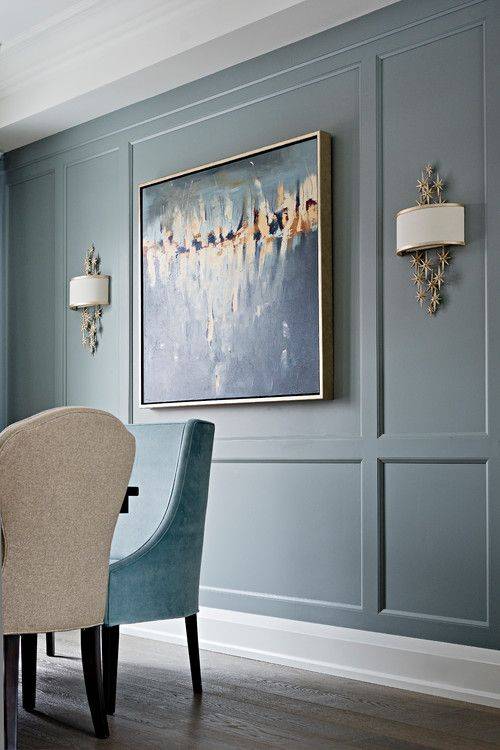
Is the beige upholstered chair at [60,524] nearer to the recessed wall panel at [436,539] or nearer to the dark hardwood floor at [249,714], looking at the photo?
the dark hardwood floor at [249,714]

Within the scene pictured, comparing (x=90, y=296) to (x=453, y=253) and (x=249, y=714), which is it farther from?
(x=249, y=714)

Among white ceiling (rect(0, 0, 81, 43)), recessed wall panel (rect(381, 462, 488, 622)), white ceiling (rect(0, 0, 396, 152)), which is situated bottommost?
recessed wall panel (rect(381, 462, 488, 622))

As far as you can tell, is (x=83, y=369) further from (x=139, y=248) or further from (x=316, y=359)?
(x=316, y=359)

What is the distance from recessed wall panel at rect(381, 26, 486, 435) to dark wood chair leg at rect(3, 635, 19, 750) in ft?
5.55

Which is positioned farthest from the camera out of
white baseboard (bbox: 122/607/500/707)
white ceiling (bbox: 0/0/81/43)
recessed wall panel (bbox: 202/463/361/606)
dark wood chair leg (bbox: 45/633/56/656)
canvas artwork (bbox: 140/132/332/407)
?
white ceiling (bbox: 0/0/81/43)

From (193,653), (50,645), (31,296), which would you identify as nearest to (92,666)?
(193,653)

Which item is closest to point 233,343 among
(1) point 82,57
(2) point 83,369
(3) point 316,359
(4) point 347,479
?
(3) point 316,359

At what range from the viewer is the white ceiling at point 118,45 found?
388cm

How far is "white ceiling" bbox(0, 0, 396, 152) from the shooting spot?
12.7ft

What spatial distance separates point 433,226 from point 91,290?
84.0 inches

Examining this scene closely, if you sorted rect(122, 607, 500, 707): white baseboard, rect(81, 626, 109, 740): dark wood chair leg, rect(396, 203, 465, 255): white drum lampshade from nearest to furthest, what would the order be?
rect(81, 626, 109, 740): dark wood chair leg < rect(122, 607, 500, 707): white baseboard < rect(396, 203, 465, 255): white drum lampshade

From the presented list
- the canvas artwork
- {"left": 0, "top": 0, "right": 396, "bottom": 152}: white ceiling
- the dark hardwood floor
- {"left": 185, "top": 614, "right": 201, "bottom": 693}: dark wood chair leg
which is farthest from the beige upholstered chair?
{"left": 0, "top": 0, "right": 396, "bottom": 152}: white ceiling

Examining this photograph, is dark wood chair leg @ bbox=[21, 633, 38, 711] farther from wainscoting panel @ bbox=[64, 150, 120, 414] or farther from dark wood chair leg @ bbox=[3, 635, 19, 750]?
wainscoting panel @ bbox=[64, 150, 120, 414]

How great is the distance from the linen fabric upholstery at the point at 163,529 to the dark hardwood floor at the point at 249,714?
0.32m
